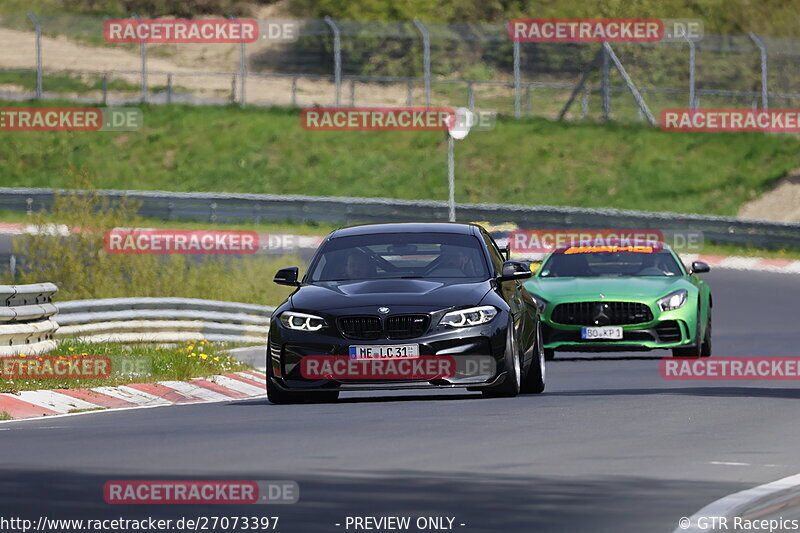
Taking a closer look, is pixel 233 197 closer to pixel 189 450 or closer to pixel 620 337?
pixel 620 337

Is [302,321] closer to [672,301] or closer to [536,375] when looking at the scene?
[536,375]

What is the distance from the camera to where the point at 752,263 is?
128 feet

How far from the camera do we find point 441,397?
1734 cm

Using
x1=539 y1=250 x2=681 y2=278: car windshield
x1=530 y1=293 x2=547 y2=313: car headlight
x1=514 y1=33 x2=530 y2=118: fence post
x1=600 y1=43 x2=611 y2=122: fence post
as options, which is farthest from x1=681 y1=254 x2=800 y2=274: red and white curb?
x1=530 y1=293 x2=547 y2=313: car headlight

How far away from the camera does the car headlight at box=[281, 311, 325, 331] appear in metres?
15.5

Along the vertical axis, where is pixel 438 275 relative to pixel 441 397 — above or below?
above

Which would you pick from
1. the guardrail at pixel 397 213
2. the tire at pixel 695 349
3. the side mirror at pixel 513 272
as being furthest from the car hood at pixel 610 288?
the guardrail at pixel 397 213

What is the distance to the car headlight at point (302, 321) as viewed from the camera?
1548cm

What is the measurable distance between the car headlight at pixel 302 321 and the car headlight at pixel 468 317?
1.00 metres

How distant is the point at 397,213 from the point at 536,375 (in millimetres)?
26876

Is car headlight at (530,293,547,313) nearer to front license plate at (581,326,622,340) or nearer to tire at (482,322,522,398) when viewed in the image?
front license plate at (581,326,622,340)

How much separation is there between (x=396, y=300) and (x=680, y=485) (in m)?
5.01

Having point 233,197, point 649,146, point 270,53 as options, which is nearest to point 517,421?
point 233,197

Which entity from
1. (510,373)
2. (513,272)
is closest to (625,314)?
(513,272)
